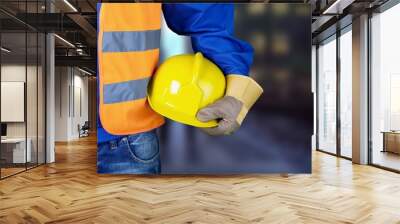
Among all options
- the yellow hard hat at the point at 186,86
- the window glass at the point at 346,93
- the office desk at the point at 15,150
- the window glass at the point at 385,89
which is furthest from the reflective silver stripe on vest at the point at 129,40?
the window glass at the point at 346,93

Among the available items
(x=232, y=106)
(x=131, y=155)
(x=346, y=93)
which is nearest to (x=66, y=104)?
(x=131, y=155)

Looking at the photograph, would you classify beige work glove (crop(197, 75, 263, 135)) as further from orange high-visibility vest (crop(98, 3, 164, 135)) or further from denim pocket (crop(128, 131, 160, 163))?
orange high-visibility vest (crop(98, 3, 164, 135))

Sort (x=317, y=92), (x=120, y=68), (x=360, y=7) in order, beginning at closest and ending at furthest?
(x=120, y=68) < (x=360, y=7) < (x=317, y=92)

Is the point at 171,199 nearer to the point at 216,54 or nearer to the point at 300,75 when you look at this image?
the point at 216,54

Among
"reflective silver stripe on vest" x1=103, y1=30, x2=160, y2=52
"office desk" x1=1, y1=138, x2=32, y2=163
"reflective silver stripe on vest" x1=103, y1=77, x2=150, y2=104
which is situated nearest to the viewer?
"reflective silver stripe on vest" x1=103, y1=77, x2=150, y2=104

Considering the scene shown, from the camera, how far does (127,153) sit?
19.3 feet

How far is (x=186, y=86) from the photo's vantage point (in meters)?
4.50

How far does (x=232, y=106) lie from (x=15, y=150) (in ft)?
13.5

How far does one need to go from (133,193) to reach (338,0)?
4.27 m

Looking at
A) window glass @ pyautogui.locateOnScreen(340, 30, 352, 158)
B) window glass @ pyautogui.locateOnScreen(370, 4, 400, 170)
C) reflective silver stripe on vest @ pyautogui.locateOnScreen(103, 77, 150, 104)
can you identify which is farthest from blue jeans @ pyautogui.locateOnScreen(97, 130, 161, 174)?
window glass @ pyautogui.locateOnScreen(340, 30, 352, 158)

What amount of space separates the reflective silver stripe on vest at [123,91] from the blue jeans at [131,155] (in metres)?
0.62

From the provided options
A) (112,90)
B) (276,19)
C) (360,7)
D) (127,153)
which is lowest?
(127,153)

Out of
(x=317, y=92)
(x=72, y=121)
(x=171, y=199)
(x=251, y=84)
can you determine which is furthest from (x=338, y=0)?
(x=72, y=121)

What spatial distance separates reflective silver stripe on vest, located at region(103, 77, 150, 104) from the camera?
5411 mm
